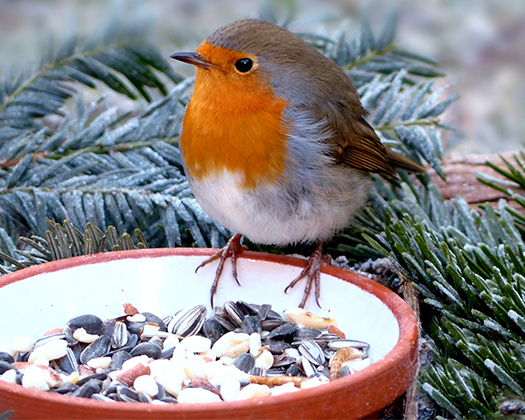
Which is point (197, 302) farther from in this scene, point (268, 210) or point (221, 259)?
point (268, 210)

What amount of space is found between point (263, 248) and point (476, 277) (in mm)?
930

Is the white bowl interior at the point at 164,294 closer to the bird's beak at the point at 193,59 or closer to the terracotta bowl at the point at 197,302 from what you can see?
the terracotta bowl at the point at 197,302

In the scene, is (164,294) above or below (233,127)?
below

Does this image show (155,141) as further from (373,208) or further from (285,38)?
(373,208)

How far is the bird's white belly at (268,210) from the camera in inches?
81.7

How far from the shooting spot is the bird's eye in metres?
2.14

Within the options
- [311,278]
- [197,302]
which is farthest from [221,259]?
[311,278]

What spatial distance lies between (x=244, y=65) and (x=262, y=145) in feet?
0.84

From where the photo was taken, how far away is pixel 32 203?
217 centimetres

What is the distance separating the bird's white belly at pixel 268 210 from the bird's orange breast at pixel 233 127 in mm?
32

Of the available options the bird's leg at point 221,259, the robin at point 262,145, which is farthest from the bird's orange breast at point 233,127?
the bird's leg at point 221,259

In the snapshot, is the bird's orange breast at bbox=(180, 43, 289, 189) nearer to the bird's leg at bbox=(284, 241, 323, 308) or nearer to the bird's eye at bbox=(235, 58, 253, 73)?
the bird's eye at bbox=(235, 58, 253, 73)

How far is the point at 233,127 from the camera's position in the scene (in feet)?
6.84

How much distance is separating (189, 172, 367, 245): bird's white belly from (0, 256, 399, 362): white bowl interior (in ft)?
0.39
